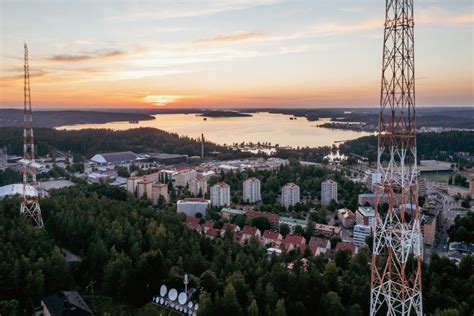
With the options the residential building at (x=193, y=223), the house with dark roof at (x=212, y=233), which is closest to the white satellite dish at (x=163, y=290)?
the house with dark roof at (x=212, y=233)

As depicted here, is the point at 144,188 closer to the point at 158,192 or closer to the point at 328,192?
the point at 158,192

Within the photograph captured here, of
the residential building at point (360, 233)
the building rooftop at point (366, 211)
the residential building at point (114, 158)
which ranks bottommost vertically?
the residential building at point (360, 233)

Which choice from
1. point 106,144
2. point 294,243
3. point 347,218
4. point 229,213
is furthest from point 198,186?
point 106,144

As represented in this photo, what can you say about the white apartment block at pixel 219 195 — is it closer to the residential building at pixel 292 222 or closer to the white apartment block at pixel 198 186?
the white apartment block at pixel 198 186

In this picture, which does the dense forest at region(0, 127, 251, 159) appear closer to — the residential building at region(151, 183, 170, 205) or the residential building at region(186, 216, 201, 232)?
the residential building at region(151, 183, 170, 205)

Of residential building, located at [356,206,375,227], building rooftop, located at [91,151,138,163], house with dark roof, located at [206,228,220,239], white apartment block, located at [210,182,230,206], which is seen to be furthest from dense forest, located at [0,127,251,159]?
house with dark roof, located at [206,228,220,239]
